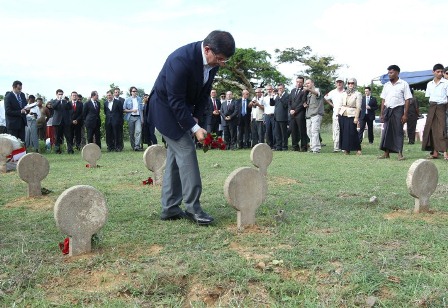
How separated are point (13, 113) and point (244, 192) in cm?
1037

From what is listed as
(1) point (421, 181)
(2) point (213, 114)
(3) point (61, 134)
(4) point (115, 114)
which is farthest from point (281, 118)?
(1) point (421, 181)

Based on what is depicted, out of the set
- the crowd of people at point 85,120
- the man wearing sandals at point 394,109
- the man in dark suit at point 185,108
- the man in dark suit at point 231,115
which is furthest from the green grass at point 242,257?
the man in dark suit at point 231,115

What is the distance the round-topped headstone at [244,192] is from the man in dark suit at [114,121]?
40.5ft

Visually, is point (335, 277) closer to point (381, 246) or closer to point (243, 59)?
point (381, 246)

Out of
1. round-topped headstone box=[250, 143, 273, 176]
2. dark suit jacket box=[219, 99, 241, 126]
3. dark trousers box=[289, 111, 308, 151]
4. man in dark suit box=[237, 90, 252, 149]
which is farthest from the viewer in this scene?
man in dark suit box=[237, 90, 252, 149]

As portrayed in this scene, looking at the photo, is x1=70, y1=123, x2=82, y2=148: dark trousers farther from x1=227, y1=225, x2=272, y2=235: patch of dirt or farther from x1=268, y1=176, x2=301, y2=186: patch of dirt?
x1=227, y1=225, x2=272, y2=235: patch of dirt

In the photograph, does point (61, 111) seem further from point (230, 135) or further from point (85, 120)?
point (230, 135)

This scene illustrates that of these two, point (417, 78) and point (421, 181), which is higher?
point (417, 78)

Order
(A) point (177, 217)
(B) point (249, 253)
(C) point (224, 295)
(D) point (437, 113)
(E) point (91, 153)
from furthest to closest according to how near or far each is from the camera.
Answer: (D) point (437, 113) → (E) point (91, 153) → (A) point (177, 217) → (B) point (249, 253) → (C) point (224, 295)

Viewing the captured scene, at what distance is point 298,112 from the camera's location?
1436 cm

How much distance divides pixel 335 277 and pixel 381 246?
0.91 meters

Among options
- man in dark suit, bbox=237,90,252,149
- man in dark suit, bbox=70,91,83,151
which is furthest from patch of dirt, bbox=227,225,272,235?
man in dark suit, bbox=70,91,83,151

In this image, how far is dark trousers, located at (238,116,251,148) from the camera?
1672 cm

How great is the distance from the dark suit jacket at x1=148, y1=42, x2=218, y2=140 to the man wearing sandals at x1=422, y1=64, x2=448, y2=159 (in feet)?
24.3
